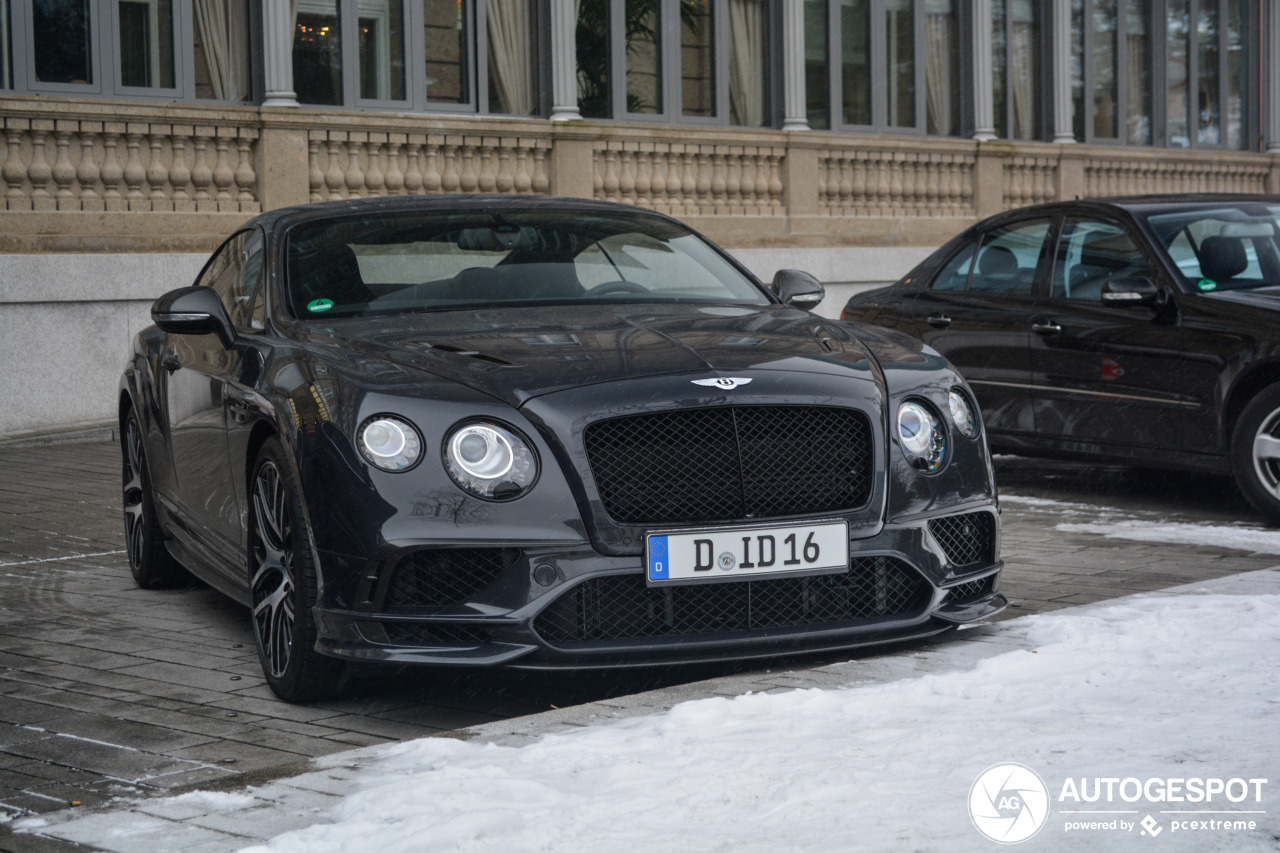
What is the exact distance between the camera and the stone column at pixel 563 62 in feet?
56.9

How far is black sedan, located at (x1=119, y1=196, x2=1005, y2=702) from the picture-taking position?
4.46 m

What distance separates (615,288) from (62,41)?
9.87 metres

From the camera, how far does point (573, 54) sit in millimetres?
17500

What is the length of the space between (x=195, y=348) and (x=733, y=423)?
7.99 feet

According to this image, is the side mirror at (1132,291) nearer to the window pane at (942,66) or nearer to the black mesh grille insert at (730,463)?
the black mesh grille insert at (730,463)

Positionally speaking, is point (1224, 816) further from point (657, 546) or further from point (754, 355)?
point (754, 355)

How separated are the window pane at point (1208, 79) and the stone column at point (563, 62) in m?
11.6

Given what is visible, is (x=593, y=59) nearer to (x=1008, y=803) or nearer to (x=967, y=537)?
(x=967, y=537)

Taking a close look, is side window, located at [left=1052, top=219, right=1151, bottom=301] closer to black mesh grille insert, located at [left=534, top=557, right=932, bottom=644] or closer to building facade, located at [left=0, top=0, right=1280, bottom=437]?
black mesh grille insert, located at [left=534, top=557, right=932, bottom=644]

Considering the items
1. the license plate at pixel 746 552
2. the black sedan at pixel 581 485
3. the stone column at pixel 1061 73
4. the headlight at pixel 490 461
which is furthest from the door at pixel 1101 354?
the stone column at pixel 1061 73

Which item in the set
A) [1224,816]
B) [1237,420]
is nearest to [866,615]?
[1224,816]

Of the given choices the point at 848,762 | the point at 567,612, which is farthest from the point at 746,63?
the point at 848,762

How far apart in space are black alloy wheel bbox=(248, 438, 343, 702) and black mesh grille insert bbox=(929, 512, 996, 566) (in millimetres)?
1753

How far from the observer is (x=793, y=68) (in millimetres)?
19422
